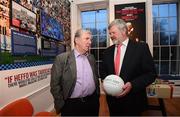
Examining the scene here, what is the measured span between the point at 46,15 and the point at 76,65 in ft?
6.61

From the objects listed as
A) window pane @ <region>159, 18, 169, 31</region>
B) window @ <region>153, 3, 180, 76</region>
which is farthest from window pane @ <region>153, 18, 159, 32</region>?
window pane @ <region>159, 18, 169, 31</region>

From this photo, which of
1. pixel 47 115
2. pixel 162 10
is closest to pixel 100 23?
pixel 162 10

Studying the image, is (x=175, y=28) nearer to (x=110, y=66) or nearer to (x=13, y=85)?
(x=110, y=66)

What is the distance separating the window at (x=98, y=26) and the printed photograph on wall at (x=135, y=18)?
28.1 inches

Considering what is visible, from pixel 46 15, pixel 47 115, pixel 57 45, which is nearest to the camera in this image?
pixel 47 115

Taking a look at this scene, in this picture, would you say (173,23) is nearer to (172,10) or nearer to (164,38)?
(172,10)

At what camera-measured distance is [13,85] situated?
263 cm

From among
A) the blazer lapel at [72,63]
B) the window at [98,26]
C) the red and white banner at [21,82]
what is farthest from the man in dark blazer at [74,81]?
the window at [98,26]

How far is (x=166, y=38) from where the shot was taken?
584 centimetres

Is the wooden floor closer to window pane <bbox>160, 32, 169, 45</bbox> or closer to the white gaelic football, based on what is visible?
window pane <bbox>160, 32, 169, 45</bbox>

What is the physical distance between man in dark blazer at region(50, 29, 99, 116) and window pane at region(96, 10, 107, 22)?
4.14 metres

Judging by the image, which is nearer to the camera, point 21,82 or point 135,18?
point 21,82

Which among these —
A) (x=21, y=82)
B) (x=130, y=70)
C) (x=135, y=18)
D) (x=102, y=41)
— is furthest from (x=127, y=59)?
(x=102, y=41)

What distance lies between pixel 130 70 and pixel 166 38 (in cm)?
429
